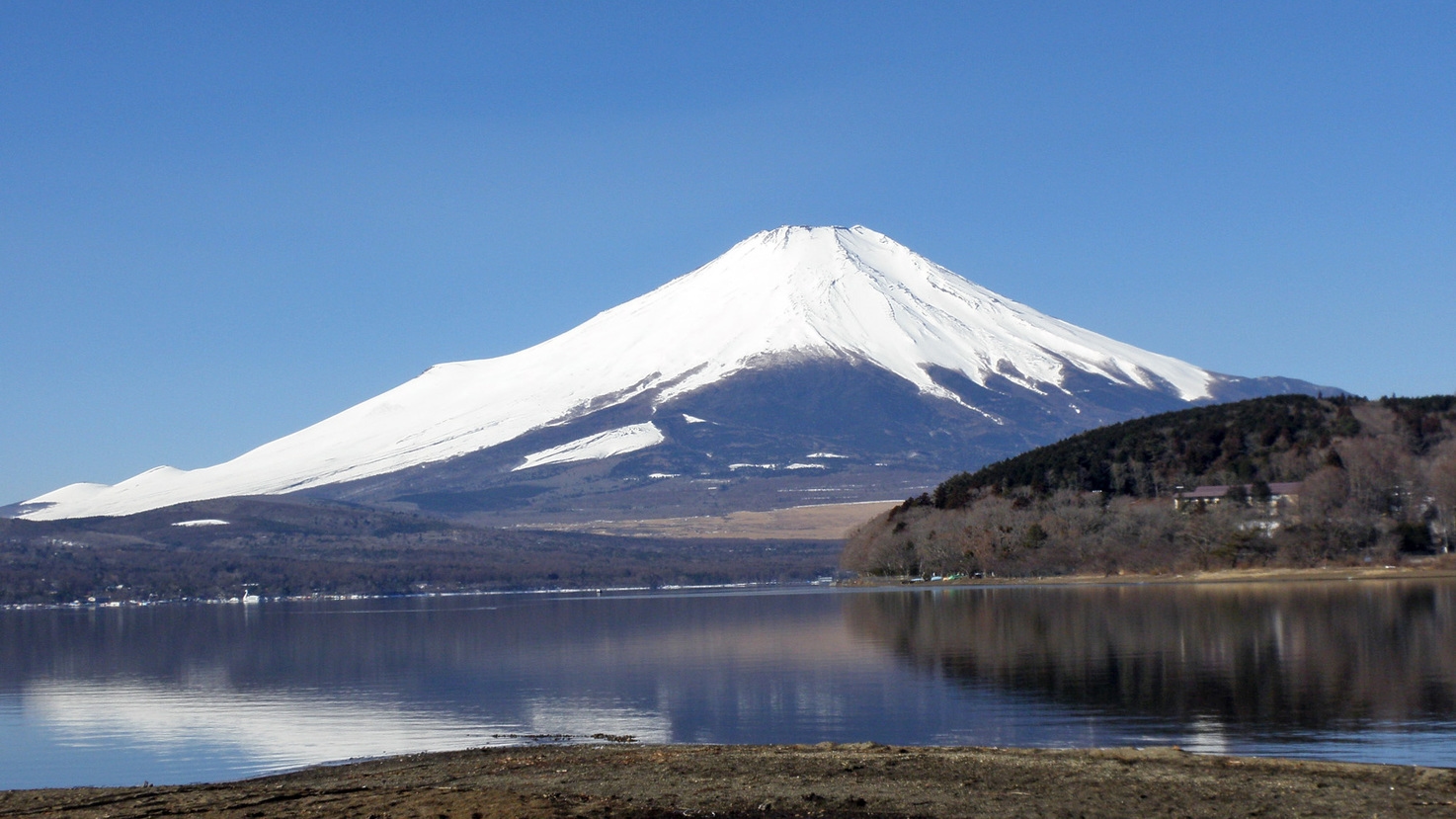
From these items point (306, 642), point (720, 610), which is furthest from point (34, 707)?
point (720, 610)

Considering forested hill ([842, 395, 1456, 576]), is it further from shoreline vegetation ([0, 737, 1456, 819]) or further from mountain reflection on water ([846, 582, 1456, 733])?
shoreline vegetation ([0, 737, 1456, 819])

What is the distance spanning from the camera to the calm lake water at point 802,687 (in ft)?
81.7

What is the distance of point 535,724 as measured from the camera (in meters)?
29.1

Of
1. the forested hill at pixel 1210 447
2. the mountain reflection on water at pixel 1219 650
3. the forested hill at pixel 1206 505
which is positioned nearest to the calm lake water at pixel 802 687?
the mountain reflection on water at pixel 1219 650

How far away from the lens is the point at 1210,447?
109875 millimetres

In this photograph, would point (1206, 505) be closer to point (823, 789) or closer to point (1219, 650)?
point (1219, 650)

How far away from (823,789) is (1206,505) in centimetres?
8613

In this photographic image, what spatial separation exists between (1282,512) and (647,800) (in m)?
81.4

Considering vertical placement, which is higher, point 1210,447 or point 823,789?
point 1210,447

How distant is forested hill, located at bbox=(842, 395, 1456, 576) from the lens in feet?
278

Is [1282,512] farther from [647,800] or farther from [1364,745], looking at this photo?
[647,800]

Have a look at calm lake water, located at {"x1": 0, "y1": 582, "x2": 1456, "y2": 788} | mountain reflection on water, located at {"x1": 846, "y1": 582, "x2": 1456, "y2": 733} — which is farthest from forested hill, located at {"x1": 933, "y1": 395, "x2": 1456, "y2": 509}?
calm lake water, located at {"x1": 0, "y1": 582, "x2": 1456, "y2": 788}

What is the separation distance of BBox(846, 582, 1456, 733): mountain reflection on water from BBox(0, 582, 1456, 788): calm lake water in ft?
0.47

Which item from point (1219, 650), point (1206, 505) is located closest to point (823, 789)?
point (1219, 650)
